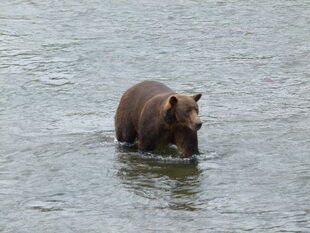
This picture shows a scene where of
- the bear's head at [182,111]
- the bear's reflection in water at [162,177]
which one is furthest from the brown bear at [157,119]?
the bear's reflection in water at [162,177]

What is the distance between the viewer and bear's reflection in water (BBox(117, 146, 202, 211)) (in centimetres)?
878

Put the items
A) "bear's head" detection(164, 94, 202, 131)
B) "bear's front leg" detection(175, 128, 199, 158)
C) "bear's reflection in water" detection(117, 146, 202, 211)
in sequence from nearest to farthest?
"bear's reflection in water" detection(117, 146, 202, 211)
"bear's head" detection(164, 94, 202, 131)
"bear's front leg" detection(175, 128, 199, 158)

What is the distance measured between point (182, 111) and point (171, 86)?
13.0 ft

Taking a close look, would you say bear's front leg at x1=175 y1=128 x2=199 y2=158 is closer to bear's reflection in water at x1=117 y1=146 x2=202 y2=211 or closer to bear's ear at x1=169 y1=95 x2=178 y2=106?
bear's reflection in water at x1=117 y1=146 x2=202 y2=211

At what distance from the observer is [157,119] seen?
989cm

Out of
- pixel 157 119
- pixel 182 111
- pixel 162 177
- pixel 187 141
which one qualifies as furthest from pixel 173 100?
pixel 162 177

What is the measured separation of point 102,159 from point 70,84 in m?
3.75

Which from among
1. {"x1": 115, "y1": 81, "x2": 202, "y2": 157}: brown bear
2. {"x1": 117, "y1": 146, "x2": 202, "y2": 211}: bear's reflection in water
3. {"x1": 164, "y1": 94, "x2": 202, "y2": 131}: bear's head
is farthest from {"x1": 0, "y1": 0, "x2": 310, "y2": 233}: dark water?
{"x1": 164, "y1": 94, "x2": 202, "y2": 131}: bear's head

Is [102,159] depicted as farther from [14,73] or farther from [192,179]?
[14,73]

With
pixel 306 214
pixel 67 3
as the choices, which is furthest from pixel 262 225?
pixel 67 3

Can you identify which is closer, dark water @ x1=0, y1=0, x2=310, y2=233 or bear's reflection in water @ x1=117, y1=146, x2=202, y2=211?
dark water @ x1=0, y1=0, x2=310, y2=233

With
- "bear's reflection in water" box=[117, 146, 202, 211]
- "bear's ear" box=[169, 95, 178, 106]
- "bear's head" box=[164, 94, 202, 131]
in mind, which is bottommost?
"bear's reflection in water" box=[117, 146, 202, 211]

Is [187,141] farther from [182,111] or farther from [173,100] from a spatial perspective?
[173,100]

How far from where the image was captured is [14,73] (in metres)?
14.5
